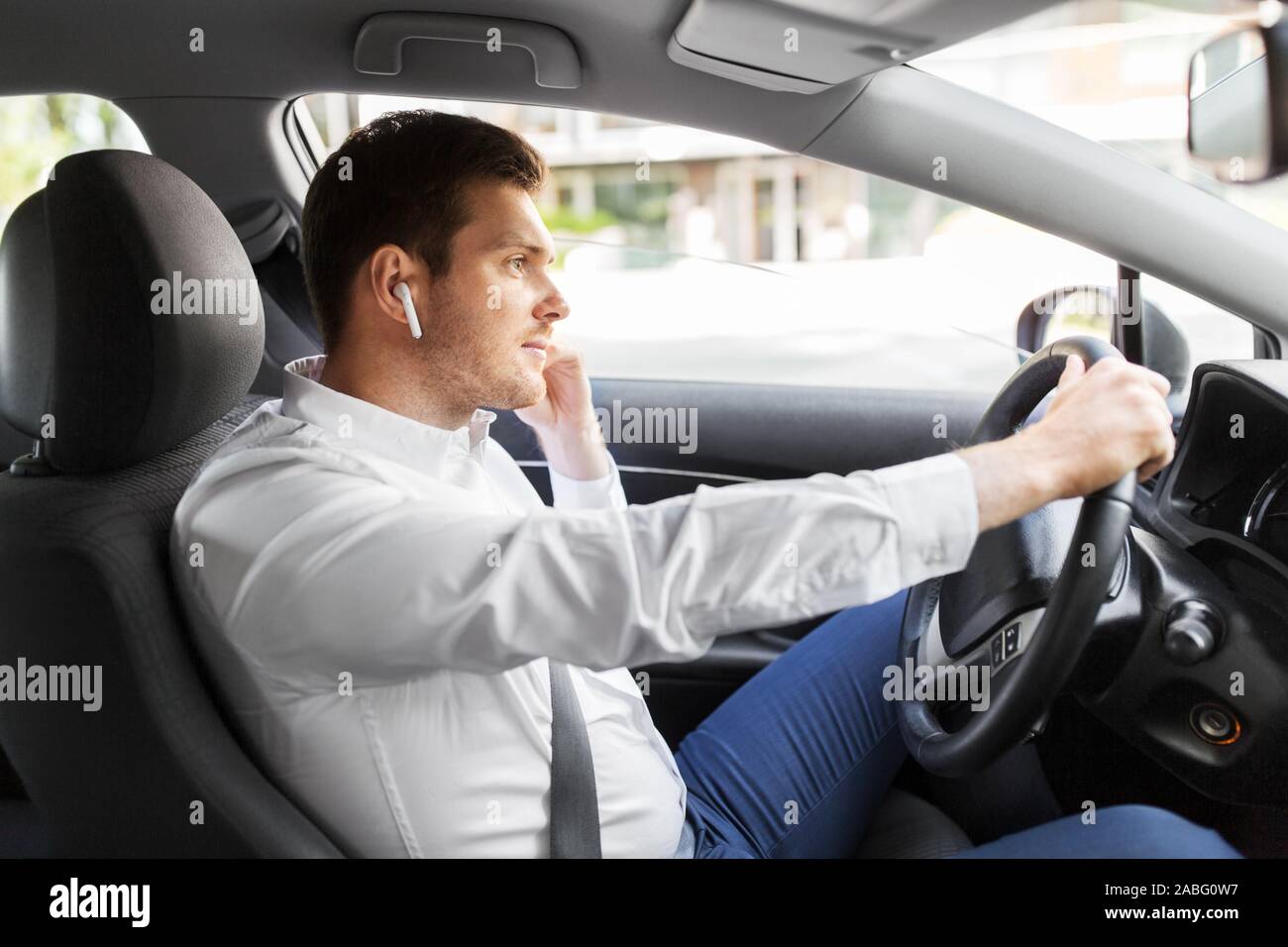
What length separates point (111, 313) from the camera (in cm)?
114

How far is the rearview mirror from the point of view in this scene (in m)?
1.11

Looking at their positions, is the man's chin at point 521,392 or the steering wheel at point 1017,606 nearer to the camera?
the steering wheel at point 1017,606

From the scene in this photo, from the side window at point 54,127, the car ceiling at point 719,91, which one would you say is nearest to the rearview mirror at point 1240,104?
the car ceiling at point 719,91

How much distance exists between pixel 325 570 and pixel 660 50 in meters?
0.86

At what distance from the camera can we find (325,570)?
1.00m

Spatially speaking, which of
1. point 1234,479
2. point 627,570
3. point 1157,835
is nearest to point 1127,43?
point 1234,479

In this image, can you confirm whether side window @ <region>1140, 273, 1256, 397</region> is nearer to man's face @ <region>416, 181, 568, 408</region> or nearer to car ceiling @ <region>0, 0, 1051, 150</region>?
car ceiling @ <region>0, 0, 1051, 150</region>

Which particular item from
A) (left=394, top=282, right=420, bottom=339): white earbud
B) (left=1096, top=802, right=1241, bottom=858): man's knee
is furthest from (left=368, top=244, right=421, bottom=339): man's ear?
(left=1096, top=802, right=1241, bottom=858): man's knee

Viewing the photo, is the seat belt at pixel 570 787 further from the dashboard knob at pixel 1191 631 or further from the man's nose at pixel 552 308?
the dashboard knob at pixel 1191 631

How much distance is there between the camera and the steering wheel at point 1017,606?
1066 mm

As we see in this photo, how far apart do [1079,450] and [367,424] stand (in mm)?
719

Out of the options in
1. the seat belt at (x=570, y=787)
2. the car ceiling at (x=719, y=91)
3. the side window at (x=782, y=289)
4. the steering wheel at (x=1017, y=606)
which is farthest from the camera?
the side window at (x=782, y=289)

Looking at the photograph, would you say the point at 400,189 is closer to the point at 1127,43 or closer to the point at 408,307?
the point at 408,307

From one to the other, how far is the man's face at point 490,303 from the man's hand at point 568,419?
0.34 metres
